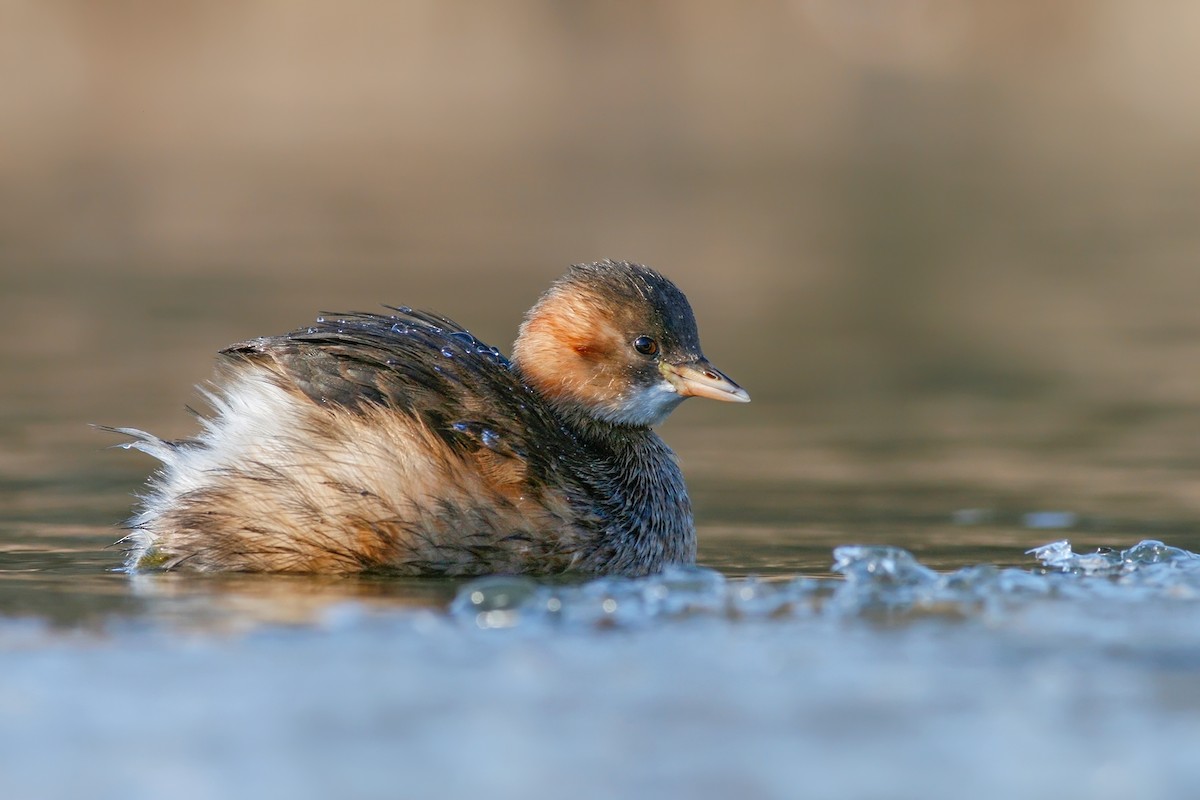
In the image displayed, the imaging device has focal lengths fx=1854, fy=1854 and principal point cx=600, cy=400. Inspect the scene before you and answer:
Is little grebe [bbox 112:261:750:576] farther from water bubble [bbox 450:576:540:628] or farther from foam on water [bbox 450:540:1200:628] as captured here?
water bubble [bbox 450:576:540:628]

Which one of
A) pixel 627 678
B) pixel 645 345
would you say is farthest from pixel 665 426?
pixel 627 678

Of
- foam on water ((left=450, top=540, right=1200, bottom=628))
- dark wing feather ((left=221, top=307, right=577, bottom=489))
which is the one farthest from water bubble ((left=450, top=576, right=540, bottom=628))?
dark wing feather ((left=221, top=307, right=577, bottom=489))

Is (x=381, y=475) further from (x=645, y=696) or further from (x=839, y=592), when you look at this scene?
(x=645, y=696)

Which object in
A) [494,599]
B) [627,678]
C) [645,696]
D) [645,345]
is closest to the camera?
[645,696]

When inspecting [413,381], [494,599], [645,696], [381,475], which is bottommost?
[645,696]

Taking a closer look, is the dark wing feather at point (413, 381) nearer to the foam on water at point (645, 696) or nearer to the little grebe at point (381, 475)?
the little grebe at point (381, 475)
